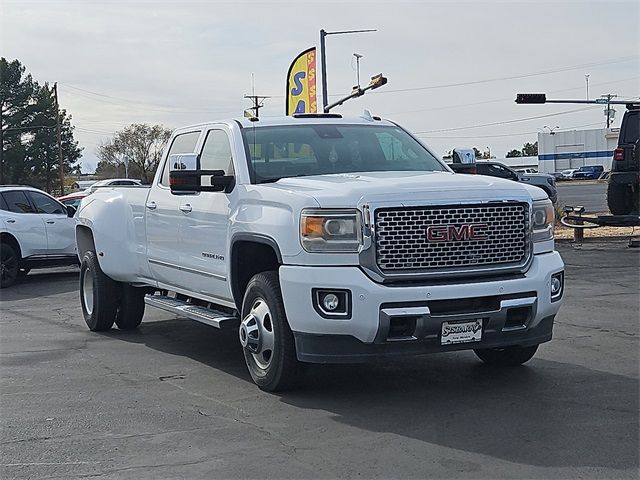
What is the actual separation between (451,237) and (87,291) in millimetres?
5322

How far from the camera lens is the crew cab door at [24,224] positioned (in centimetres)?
1578

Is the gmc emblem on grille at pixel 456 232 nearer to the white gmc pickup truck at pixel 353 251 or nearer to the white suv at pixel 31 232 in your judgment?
the white gmc pickup truck at pixel 353 251

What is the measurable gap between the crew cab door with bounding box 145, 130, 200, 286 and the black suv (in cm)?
1076

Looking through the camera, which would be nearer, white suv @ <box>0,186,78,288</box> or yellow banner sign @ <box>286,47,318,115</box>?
white suv @ <box>0,186,78,288</box>

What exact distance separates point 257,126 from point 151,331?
3199 mm

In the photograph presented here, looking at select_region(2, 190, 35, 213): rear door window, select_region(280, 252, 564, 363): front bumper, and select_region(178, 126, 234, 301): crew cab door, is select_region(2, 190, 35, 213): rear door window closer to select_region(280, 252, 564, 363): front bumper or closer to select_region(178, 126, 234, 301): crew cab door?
select_region(178, 126, 234, 301): crew cab door

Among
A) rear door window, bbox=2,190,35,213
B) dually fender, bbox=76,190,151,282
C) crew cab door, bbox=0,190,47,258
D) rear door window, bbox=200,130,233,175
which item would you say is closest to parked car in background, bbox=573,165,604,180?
rear door window, bbox=2,190,35,213

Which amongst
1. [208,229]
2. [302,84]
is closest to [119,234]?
[208,229]

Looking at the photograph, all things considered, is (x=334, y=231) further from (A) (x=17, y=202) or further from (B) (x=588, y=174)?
(B) (x=588, y=174)

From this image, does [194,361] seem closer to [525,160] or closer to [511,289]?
[511,289]

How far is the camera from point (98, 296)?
32.7 feet

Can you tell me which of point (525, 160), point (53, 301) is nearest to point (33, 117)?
point (53, 301)

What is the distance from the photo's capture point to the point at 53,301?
13547mm

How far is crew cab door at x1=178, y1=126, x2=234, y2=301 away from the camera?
24.7 ft
